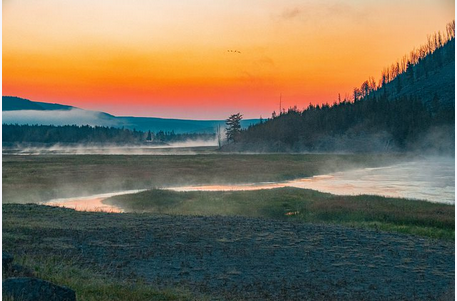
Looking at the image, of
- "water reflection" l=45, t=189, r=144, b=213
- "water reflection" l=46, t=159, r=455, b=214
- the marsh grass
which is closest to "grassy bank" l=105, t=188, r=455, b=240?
"water reflection" l=45, t=189, r=144, b=213

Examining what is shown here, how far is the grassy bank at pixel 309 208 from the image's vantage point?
111 feet

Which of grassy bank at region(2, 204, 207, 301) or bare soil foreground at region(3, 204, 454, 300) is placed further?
bare soil foreground at region(3, 204, 454, 300)

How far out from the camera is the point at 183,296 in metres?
16.7

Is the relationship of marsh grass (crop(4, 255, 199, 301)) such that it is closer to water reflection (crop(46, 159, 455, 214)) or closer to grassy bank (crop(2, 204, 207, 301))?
grassy bank (crop(2, 204, 207, 301))

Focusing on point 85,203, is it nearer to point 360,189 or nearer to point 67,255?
point 67,255

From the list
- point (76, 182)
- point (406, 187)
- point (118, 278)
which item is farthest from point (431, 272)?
point (76, 182)

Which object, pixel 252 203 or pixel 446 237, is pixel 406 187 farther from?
pixel 446 237

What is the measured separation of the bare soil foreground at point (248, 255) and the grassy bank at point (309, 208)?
5525 mm

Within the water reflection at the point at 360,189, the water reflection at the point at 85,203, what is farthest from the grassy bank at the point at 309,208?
the water reflection at the point at 360,189

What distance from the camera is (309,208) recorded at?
135ft

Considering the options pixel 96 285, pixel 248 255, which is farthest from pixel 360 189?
pixel 96 285

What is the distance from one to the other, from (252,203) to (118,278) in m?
26.2

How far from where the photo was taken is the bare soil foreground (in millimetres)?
18469

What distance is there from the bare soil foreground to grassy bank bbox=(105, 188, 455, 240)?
5.53 metres
